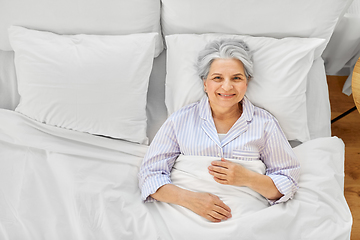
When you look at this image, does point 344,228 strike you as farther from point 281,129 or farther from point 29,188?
point 29,188

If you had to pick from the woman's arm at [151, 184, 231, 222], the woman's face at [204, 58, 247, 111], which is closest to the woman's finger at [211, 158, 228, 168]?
the woman's arm at [151, 184, 231, 222]

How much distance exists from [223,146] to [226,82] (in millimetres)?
260

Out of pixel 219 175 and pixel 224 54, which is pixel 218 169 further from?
pixel 224 54

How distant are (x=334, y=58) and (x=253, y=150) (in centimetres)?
105

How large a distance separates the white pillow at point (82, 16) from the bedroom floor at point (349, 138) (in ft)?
4.48

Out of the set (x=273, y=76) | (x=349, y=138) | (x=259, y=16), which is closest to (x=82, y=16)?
(x=259, y=16)

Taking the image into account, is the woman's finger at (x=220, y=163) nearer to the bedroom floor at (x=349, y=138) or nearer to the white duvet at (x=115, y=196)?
the white duvet at (x=115, y=196)

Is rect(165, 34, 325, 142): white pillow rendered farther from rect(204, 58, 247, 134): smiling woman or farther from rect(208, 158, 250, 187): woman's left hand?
rect(208, 158, 250, 187): woman's left hand

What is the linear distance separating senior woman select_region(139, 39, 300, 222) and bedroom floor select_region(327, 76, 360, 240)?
72 cm

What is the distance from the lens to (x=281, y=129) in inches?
55.8

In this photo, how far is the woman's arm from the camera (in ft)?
4.01

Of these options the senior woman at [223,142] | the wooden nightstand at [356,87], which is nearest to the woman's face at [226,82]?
the senior woman at [223,142]

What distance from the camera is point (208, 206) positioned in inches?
48.4

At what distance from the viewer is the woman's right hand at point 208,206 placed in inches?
48.1
